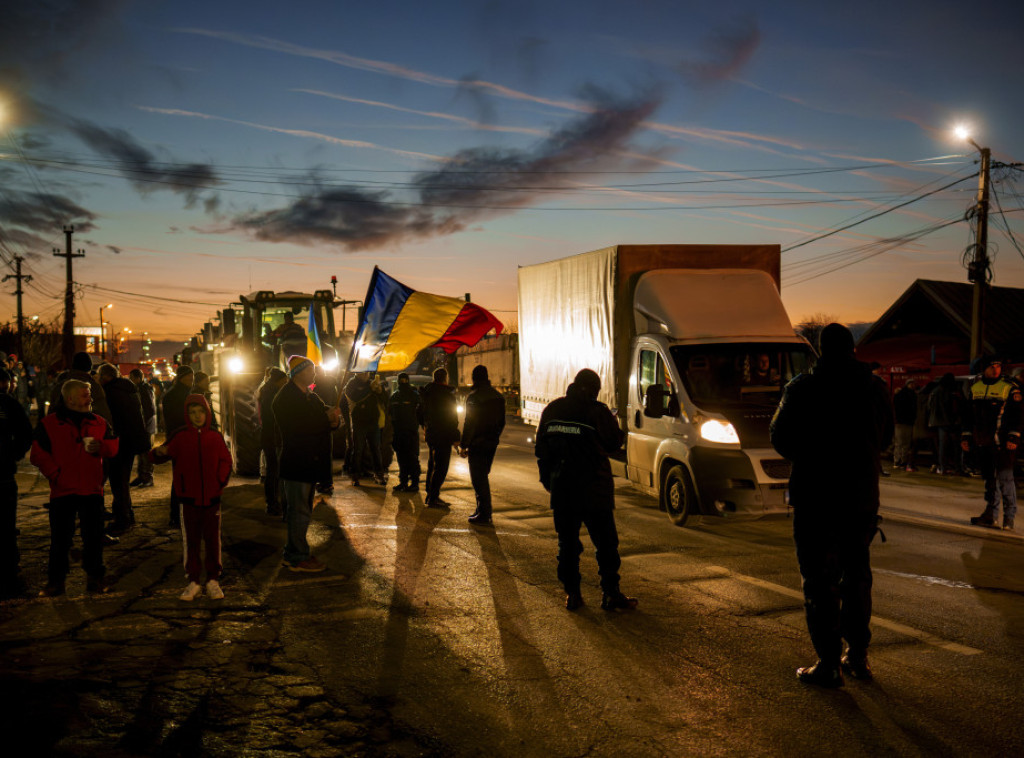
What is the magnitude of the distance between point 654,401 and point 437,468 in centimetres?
329

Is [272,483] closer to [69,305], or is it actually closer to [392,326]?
[392,326]

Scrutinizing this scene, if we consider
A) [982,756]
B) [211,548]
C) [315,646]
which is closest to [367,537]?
[211,548]

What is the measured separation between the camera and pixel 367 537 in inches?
342

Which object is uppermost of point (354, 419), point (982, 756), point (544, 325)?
point (544, 325)

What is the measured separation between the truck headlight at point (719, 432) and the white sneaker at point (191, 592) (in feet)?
17.6

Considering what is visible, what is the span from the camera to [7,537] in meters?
6.45

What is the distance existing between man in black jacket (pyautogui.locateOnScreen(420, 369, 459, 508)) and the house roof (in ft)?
62.0

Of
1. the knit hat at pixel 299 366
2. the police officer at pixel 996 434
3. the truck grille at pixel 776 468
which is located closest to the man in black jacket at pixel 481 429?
the knit hat at pixel 299 366

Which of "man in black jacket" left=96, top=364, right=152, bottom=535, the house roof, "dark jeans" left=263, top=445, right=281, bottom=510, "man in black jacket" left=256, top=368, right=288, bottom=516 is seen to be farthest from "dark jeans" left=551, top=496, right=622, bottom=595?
the house roof

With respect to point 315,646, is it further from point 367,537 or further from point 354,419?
point 354,419

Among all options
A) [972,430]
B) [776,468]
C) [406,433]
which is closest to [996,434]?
[972,430]

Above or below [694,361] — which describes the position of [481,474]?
below

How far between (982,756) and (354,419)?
10.3 m

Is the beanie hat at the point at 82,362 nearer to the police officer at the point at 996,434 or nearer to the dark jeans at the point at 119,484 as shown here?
the dark jeans at the point at 119,484
